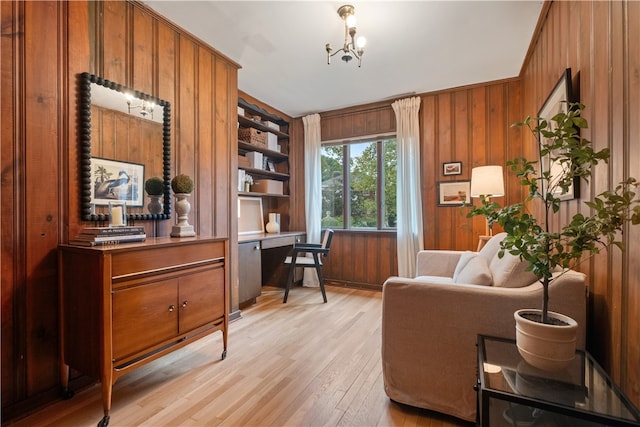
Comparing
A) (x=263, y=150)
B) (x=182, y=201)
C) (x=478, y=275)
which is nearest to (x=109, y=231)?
(x=182, y=201)

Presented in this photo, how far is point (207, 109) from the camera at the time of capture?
2721 mm

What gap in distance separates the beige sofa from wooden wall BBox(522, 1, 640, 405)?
0.11 metres

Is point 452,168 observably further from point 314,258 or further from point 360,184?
point 314,258

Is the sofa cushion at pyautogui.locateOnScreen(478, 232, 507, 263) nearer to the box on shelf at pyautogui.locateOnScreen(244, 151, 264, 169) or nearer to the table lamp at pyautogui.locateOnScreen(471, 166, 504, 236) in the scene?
the table lamp at pyautogui.locateOnScreen(471, 166, 504, 236)

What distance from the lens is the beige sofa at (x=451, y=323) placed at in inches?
54.1

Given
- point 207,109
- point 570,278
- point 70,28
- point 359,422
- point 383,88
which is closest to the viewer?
point 570,278

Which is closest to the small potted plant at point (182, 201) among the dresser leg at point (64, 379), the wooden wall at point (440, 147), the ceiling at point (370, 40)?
the dresser leg at point (64, 379)

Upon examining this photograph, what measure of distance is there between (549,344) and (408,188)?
2842mm

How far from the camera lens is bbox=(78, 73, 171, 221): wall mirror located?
1.84m

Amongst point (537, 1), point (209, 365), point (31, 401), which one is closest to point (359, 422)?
point (209, 365)

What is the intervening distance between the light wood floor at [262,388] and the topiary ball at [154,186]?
1.24 m

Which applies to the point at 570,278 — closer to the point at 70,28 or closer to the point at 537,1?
the point at 537,1

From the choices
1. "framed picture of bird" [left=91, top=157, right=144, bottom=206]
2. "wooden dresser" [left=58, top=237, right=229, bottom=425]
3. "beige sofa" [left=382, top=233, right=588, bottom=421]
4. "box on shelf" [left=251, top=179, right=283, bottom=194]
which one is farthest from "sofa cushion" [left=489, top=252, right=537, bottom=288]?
"box on shelf" [left=251, top=179, right=283, bottom=194]

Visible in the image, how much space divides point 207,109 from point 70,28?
1.07 m
